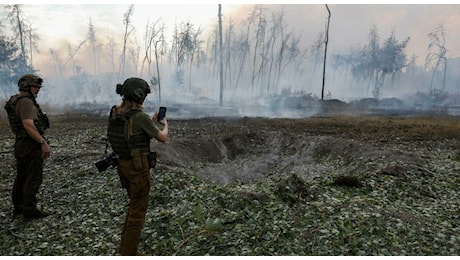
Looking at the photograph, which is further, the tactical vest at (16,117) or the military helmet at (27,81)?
the tactical vest at (16,117)

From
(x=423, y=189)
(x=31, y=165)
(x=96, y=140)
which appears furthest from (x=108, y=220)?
(x=96, y=140)

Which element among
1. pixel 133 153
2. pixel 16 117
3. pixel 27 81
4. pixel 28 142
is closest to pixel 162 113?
pixel 133 153

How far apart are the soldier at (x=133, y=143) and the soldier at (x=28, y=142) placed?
241 centimetres

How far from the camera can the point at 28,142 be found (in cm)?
618

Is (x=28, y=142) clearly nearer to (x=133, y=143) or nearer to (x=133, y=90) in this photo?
(x=133, y=143)

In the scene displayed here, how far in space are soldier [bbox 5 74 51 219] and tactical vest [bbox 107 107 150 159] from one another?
2.40m

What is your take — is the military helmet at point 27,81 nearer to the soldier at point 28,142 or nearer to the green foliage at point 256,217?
the soldier at point 28,142

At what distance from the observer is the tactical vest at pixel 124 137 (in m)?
4.41

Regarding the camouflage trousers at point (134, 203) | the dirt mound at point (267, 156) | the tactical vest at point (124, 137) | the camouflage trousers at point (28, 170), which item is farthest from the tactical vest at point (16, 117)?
the dirt mound at point (267, 156)

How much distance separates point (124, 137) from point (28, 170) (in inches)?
124

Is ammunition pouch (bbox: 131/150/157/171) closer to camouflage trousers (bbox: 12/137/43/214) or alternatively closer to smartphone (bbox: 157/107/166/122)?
smartphone (bbox: 157/107/166/122)

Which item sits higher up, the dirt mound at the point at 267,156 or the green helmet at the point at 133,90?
the green helmet at the point at 133,90

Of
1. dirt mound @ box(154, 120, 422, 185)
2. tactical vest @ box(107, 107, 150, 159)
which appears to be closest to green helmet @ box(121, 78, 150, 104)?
tactical vest @ box(107, 107, 150, 159)

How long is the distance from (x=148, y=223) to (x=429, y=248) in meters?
4.67
